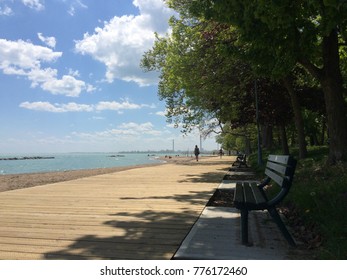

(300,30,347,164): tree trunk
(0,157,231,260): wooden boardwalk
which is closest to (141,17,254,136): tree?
(300,30,347,164): tree trunk

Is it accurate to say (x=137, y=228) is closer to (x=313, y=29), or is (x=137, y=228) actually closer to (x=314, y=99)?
(x=313, y=29)

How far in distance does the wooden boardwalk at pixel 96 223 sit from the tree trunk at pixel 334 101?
4479mm

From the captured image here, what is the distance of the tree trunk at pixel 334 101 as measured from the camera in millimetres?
11594

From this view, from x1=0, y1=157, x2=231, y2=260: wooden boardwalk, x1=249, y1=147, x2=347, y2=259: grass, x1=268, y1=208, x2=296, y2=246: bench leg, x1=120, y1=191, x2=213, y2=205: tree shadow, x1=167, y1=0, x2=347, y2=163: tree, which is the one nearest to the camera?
x1=249, y1=147, x2=347, y2=259: grass

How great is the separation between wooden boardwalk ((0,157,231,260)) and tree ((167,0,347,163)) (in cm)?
443

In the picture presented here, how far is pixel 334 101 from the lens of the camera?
1193cm

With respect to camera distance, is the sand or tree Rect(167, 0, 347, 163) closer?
tree Rect(167, 0, 347, 163)

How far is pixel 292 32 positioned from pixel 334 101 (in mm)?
3462

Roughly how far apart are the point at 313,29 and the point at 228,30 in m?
7.72

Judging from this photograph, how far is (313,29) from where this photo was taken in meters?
9.81

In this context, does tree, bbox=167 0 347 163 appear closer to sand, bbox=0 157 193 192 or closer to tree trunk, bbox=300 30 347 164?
tree trunk, bbox=300 30 347 164

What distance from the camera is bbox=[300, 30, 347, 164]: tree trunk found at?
1159 centimetres

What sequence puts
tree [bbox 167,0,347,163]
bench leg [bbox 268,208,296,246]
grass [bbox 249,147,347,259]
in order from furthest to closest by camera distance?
1. tree [bbox 167,0,347,163]
2. bench leg [bbox 268,208,296,246]
3. grass [bbox 249,147,347,259]

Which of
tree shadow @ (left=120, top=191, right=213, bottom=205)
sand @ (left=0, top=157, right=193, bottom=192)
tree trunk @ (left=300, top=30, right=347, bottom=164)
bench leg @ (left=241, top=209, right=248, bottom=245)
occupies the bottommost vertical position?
sand @ (left=0, top=157, right=193, bottom=192)
